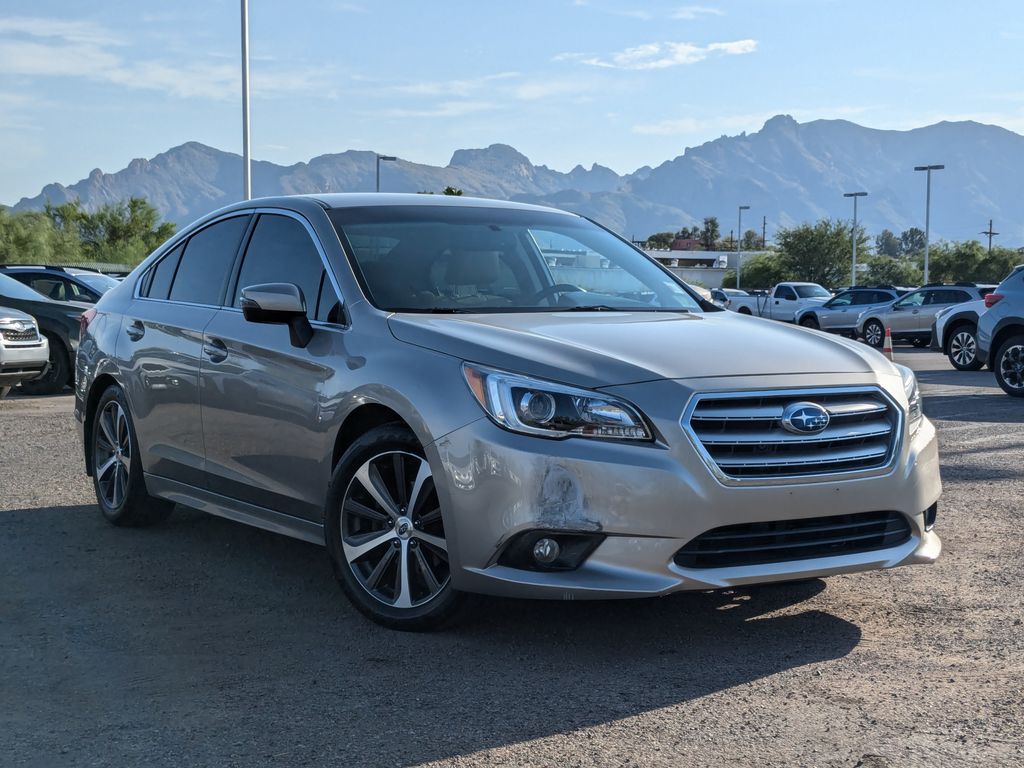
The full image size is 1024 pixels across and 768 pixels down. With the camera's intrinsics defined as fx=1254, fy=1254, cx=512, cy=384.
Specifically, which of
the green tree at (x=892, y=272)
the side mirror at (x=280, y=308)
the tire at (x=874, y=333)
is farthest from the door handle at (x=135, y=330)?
the green tree at (x=892, y=272)

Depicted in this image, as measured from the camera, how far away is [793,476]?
423 centimetres

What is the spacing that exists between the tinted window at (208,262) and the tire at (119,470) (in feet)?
2.46

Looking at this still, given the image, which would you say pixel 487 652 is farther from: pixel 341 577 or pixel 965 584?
pixel 965 584

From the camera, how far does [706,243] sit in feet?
556

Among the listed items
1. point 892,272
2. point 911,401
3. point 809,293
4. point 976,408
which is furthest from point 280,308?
point 892,272

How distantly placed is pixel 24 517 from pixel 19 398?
8.52m

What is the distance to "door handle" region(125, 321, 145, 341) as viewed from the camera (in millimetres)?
6488

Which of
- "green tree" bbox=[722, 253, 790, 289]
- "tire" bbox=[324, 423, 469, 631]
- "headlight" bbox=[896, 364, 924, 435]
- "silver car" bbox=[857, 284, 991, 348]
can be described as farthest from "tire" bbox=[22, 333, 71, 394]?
"green tree" bbox=[722, 253, 790, 289]

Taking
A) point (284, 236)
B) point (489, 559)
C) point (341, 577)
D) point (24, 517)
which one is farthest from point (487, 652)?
point (24, 517)

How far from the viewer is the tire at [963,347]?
21281mm

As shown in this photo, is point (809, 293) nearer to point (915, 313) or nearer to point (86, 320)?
point (915, 313)

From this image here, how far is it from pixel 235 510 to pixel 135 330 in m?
1.44

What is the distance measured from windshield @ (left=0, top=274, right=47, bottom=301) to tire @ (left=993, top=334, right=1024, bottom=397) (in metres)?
11.6

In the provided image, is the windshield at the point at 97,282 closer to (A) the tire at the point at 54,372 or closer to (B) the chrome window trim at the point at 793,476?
(A) the tire at the point at 54,372
